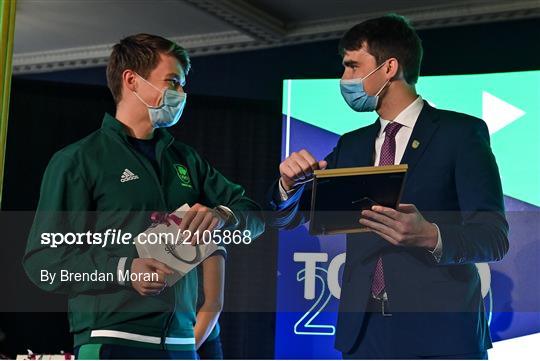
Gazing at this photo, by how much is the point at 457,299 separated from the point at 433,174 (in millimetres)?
360

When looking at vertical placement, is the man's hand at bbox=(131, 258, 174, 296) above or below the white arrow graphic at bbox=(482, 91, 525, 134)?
below

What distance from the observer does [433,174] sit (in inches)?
91.7

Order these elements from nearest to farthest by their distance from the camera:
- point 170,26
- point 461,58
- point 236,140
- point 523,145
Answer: point 523,145 < point 236,140 < point 461,58 < point 170,26

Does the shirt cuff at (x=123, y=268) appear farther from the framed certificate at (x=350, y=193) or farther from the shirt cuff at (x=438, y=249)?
the shirt cuff at (x=438, y=249)

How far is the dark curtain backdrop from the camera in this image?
3043 mm

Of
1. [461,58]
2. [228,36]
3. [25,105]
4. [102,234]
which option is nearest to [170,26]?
[228,36]

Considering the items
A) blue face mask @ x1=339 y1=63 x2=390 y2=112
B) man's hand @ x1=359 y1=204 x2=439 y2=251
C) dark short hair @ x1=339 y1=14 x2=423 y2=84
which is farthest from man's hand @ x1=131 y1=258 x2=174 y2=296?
dark short hair @ x1=339 y1=14 x2=423 y2=84

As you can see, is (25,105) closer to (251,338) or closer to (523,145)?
(251,338)

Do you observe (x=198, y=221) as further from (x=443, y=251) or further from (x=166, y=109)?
(x=443, y=251)

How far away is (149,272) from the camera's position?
250cm

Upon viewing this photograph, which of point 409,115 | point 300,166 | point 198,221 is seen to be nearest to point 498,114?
point 409,115

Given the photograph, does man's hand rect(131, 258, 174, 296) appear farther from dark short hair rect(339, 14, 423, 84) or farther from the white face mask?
→ dark short hair rect(339, 14, 423, 84)

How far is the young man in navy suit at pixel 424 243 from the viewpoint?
2.25 m

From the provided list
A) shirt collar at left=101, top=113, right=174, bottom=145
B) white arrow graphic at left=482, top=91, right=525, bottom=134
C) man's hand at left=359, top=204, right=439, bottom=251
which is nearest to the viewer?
man's hand at left=359, top=204, right=439, bottom=251
